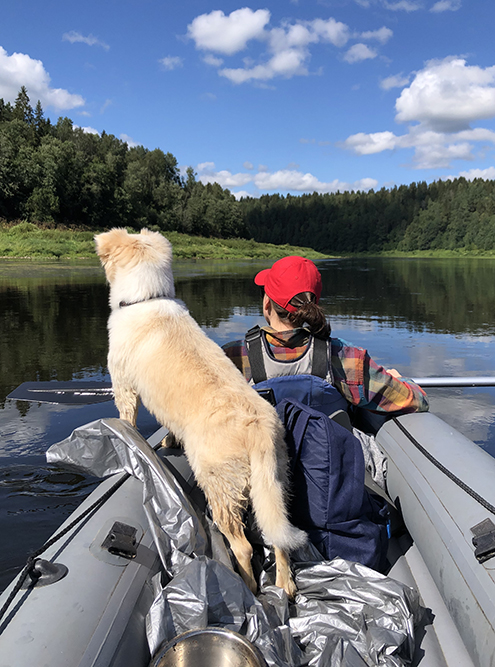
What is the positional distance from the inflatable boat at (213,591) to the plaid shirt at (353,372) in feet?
1.74

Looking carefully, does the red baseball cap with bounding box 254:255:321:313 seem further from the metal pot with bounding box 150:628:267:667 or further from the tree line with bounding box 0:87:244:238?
the tree line with bounding box 0:87:244:238

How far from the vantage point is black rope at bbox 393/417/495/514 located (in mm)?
2199

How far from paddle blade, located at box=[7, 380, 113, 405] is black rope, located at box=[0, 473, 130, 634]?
2.14 metres

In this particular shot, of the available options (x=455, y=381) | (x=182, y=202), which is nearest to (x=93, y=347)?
(x=455, y=381)

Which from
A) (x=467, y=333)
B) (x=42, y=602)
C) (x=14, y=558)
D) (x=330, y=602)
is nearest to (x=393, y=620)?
(x=330, y=602)

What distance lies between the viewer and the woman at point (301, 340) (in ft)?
8.83

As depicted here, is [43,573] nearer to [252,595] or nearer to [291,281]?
[252,595]

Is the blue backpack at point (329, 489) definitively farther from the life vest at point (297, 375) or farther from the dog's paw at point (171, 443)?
the dog's paw at point (171, 443)

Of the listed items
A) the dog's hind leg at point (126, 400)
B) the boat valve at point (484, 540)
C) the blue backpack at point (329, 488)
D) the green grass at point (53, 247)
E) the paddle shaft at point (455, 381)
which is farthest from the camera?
the green grass at point (53, 247)

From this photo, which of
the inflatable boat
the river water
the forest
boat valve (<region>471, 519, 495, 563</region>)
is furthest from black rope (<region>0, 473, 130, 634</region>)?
the forest

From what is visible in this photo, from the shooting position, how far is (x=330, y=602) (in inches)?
86.0

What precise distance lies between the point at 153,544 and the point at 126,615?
45 centimetres

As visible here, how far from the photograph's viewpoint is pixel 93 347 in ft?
29.3

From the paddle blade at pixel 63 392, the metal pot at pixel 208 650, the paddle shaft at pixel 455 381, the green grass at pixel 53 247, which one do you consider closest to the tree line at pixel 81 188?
the green grass at pixel 53 247
